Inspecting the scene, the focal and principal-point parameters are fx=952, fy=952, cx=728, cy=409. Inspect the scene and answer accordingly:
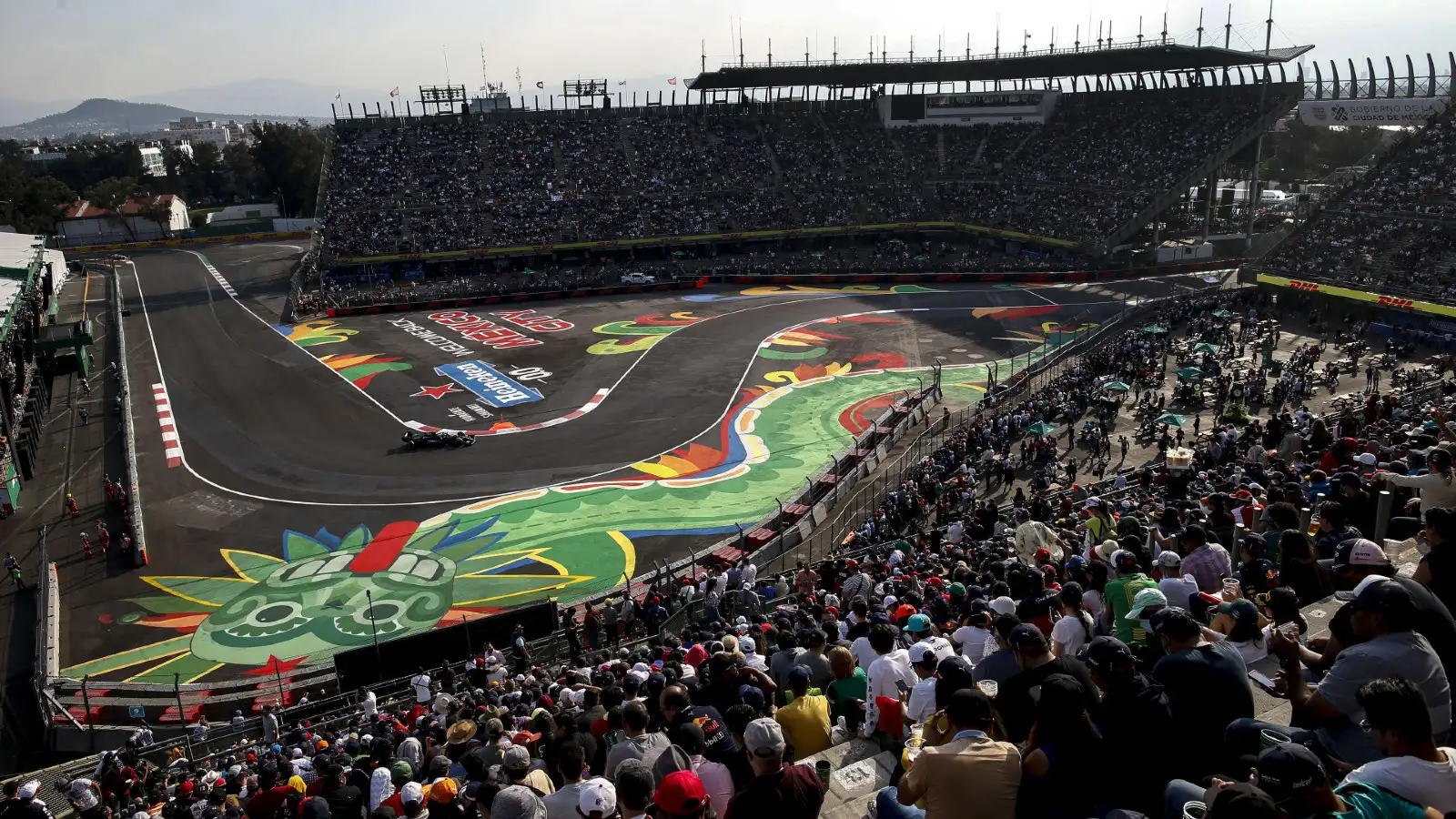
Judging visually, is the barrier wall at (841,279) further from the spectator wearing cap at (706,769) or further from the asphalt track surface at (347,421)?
the spectator wearing cap at (706,769)

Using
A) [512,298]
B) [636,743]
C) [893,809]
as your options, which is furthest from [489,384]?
[893,809]

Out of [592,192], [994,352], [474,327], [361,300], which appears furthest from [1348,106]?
[361,300]

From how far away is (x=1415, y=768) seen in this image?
500 centimetres

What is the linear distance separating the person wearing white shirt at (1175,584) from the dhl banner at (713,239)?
6630cm

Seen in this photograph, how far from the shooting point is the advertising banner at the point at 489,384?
4441 centimetres

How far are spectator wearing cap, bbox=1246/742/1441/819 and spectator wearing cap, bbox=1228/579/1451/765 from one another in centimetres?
110

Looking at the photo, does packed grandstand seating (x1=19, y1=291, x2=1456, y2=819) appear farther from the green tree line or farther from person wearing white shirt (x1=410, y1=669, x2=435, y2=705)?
the green tree line

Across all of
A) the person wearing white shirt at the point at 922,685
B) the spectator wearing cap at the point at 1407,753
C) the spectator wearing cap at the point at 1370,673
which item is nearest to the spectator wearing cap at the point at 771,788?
the person wearing white shirt at the point at 922,685

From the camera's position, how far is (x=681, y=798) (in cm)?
629

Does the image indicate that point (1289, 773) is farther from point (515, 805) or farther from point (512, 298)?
point (512, 298)

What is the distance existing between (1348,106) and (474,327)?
63.0 meters

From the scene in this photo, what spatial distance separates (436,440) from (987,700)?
3456cm

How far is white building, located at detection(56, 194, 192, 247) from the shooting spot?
104312 millimetres

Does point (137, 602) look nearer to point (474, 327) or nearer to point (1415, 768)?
point (1415, 768)
